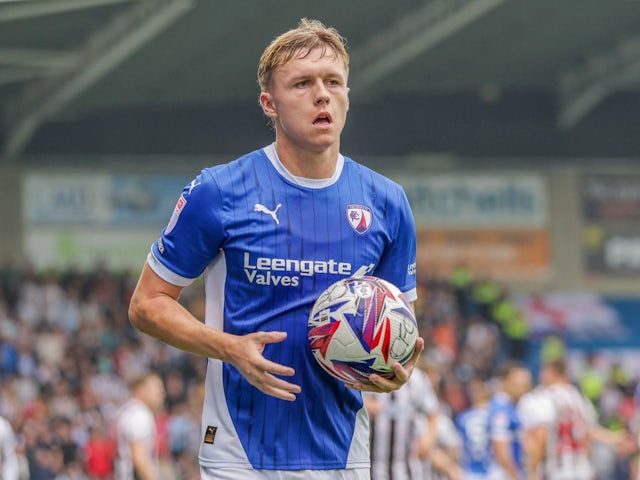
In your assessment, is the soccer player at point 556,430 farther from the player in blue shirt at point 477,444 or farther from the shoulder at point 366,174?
the shoulder at point 366,174

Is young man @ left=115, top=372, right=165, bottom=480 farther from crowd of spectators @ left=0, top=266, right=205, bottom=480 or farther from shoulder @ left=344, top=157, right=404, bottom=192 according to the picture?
shoulder @ left=344, top=157, right=404, bottom=192

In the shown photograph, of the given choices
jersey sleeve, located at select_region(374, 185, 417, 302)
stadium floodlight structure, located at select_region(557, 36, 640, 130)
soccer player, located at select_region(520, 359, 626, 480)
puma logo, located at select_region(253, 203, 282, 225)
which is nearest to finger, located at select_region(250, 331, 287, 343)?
puma logo, located at select_region(253, 203, 282, 225)

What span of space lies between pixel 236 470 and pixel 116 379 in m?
15.4

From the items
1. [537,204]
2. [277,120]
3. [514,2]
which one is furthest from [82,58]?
[277,120]

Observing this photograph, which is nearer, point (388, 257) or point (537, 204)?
point (388, 257)

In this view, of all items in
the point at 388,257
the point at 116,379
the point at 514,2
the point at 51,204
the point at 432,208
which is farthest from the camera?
the point at 432,208

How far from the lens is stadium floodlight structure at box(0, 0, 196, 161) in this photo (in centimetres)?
1992

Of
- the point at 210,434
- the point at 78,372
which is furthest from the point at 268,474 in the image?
the point at 78,372

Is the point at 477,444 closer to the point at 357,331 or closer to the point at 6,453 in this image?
the point at 6,453

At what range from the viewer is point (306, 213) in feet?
13.9

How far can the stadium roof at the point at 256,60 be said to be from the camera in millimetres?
20844

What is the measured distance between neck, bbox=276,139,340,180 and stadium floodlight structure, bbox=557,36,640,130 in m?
21.7

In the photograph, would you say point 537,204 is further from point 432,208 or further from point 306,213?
point 306,213

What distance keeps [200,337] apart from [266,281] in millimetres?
306
